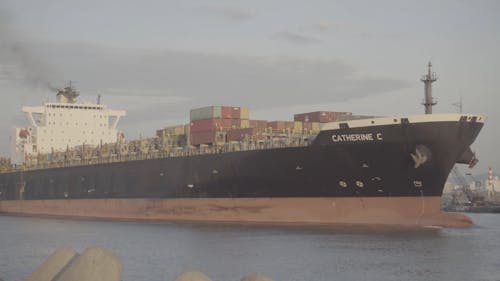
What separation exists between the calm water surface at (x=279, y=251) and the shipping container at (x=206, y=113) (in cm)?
856

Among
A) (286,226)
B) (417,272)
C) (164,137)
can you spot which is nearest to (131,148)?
(164,137)

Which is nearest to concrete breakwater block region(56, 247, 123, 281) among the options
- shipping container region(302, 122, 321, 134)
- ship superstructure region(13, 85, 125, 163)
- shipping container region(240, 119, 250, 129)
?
shipping container region(302, 122, 321, 134)

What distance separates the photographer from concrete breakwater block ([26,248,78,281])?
1371 cm

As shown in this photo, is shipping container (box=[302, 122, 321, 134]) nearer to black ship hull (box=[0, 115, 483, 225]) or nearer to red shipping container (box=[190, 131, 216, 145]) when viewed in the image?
red shipping container (box=[190, 131, 216, 145])

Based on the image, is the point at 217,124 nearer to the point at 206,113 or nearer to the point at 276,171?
the point at 206,113

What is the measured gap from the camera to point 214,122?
40.9 metres

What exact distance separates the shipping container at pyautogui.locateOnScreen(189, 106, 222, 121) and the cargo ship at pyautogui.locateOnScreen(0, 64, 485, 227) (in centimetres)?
9

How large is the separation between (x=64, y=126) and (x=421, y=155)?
1604 inches

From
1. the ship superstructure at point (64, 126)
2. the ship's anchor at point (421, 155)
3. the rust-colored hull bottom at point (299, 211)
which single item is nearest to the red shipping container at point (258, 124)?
the rust-colored hull bottom at point (299, 211)

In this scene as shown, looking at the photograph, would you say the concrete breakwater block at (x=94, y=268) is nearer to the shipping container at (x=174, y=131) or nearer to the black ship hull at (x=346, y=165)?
the black ship hull at (x=346, y=165)

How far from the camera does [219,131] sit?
40.5 meters

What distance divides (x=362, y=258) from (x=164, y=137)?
2484 centimetres

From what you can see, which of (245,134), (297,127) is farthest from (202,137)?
(297,127)

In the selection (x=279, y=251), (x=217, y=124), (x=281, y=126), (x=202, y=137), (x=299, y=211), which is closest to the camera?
(x=279, y=251)
